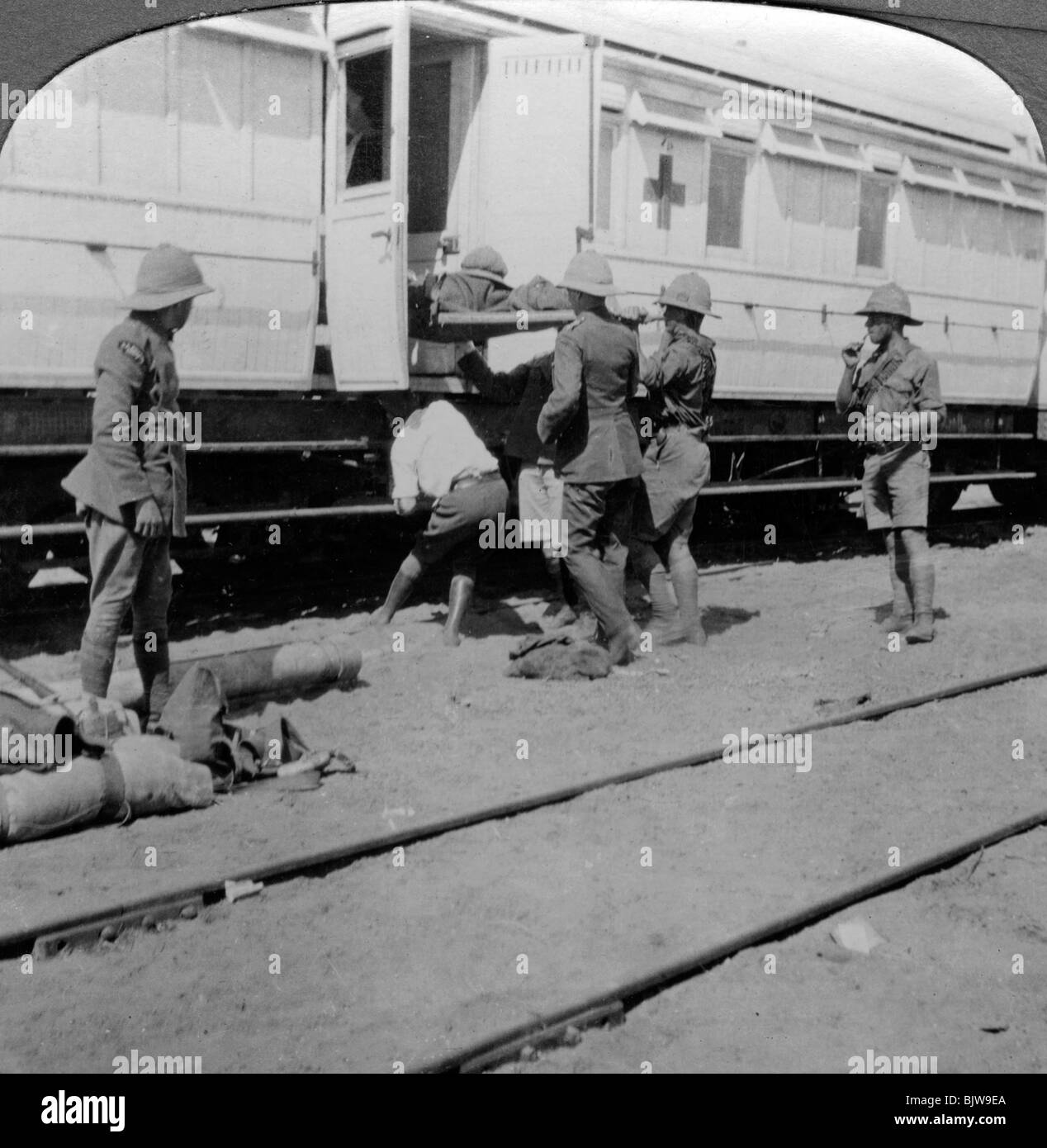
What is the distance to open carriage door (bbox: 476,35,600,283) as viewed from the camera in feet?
29.5

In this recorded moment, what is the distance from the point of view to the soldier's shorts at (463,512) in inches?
307

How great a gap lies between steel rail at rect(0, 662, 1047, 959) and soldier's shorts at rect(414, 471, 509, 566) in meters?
2.33

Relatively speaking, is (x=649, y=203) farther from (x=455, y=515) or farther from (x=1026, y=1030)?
(x=1026, y=1030)

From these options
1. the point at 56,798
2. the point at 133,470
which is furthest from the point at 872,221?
the point at 56,798

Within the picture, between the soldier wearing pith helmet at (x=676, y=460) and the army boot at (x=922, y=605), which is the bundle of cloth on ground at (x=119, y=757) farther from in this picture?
the army boot at (x=922, y=605)

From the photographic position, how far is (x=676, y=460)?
8234 mm

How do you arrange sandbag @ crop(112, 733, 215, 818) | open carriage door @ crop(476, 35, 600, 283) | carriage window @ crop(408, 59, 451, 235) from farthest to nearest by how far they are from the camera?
carriage window @ crop(408, 59, 451, 235) < open carriage door @ crop(476, 35, 600, 283) < sandbag @ crop(112, 733, 215, 818)

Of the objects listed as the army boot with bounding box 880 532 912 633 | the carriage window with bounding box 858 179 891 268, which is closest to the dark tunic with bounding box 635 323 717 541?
the army boot with bounding box 880 532 912 633

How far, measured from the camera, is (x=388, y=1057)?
10.9ft

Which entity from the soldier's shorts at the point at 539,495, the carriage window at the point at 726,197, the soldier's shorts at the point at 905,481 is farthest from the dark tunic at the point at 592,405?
the carriage window at the point at 726,197

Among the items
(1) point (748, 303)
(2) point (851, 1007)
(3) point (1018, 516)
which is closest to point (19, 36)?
(2) point (851, 1007)

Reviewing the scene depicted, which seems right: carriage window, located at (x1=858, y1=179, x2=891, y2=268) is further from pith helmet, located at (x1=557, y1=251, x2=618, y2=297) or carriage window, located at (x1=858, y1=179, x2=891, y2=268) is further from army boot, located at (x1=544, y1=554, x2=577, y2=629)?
pith helmet, located at (x1=557, y1=251, x2=618, y2=297)

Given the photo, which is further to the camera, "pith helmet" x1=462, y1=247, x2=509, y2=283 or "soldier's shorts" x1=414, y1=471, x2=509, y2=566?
"pith helmet" x1=462, y1=247, x2=509, y2=283
